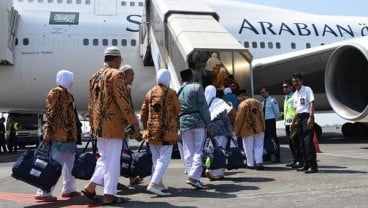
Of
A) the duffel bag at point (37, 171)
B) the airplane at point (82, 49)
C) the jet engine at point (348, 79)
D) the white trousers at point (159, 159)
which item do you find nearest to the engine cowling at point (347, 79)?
the jet engine at point (348, 79)

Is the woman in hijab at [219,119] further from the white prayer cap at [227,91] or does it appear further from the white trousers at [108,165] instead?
the white trousers at [108,165]

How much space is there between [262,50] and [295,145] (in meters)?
8.08

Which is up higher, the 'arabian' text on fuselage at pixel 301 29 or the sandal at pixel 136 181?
the 'arabian' text on fuselage at pixel 301 29

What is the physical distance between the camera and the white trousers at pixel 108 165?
5.00 metres

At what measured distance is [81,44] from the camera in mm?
13695

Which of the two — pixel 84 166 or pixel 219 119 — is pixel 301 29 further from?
pixel 84 166

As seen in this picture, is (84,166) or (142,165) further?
(142,165)

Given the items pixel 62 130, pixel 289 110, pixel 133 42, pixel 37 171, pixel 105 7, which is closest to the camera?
pixel 37 171

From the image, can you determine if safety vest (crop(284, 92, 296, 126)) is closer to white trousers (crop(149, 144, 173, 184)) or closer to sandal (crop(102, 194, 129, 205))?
white trousers (crop(149, 144, 173, 184))

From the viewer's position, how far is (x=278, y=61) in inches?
519

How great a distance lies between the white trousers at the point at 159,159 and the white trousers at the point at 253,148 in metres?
2.30

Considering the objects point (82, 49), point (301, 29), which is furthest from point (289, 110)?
point (301, 29)

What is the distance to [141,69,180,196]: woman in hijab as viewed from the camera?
551cm

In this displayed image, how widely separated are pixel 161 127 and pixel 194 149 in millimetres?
718
